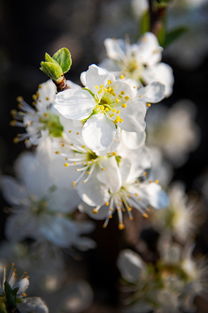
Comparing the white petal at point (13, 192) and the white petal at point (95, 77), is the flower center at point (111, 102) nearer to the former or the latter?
the white petal at point (95, 77)

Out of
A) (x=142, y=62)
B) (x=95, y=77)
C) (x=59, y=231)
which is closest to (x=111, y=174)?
(x=95, y=77)

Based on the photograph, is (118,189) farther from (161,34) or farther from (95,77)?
(161,34)

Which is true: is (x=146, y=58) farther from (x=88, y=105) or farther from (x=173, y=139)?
(x=173, y=139)


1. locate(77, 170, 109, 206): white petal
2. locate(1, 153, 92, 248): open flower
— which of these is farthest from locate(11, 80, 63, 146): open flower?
locate(77, 170, 109, 206): white petal

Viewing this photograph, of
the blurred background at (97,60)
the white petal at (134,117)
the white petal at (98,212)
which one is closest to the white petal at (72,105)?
the white petal at (134,117)

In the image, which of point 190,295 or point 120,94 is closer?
point 120,94

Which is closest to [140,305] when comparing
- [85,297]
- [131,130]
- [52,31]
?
[85,297]
